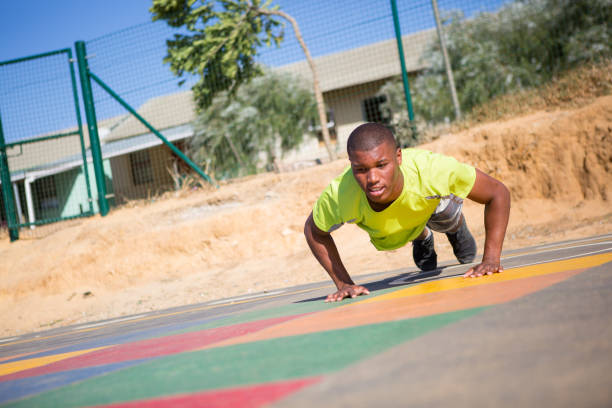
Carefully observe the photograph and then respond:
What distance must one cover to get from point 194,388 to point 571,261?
9.25 feet

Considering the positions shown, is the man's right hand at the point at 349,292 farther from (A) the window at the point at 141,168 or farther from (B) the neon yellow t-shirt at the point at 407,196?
(A) the window at the point at 141,168

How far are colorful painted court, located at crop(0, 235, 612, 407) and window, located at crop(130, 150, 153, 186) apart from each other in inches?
490

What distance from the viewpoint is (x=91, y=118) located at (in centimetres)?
1157

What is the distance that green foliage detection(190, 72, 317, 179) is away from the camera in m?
21.4

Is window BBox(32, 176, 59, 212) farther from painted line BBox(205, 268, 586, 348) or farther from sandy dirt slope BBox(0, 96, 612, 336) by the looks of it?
painted line BBox(205, 268, 586, 348)

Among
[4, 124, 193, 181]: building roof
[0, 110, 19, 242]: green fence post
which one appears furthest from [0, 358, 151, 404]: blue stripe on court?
Result: [4, 124, 193, 181]: building roof

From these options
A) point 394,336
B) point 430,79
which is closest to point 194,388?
point 394,336

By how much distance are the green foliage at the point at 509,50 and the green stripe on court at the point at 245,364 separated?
862 cm

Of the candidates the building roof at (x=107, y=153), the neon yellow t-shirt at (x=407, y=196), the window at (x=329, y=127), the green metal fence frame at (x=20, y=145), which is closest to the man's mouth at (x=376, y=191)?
the neon yellow t-shirt at (x=407, y=196)

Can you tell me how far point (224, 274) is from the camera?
29.4 feet

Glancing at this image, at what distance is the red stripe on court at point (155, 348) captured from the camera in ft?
8.51

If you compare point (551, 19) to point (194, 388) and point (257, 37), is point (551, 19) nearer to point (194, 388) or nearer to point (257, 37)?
point (257, 37)

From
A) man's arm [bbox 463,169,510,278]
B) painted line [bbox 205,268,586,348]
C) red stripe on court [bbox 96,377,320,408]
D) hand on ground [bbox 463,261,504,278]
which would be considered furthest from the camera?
man's arm [bbox 463,169,510,278]

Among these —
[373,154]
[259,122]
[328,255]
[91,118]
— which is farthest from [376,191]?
[259,122]
